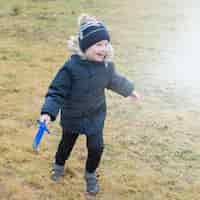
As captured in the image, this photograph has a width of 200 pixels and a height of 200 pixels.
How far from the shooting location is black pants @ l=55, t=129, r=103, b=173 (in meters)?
3.67

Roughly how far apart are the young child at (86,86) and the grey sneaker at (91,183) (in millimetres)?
171

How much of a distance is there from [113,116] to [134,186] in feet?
4.41

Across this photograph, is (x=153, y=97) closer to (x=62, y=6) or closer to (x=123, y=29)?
(x=123, y=29)

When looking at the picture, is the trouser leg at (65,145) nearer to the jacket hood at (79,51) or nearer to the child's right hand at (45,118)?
the child's right hand at (45,118)

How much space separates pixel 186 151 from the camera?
183 inches

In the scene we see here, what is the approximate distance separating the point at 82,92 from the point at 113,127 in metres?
1.57

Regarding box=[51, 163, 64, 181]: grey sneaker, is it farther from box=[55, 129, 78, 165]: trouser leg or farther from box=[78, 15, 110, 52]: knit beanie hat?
box=[78, 15, 110, 52]: knit beanie hat

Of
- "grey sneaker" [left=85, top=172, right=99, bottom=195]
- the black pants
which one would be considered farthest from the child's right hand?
"grey sneaker" [left=85, top=172, right=99, bottom=195]

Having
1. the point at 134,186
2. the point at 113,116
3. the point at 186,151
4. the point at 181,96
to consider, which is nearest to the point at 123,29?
the point at 181,96

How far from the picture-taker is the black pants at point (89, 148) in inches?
144

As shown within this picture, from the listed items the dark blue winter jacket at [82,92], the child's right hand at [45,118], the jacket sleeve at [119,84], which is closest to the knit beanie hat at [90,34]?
the dark blue winter jacket at [82,92]

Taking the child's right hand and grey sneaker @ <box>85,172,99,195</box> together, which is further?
grey sneaker @ <box>85,172,99,195</box>

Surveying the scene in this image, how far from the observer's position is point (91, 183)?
3908 mm

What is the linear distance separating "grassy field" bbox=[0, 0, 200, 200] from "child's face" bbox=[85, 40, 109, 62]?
104 centimetres
